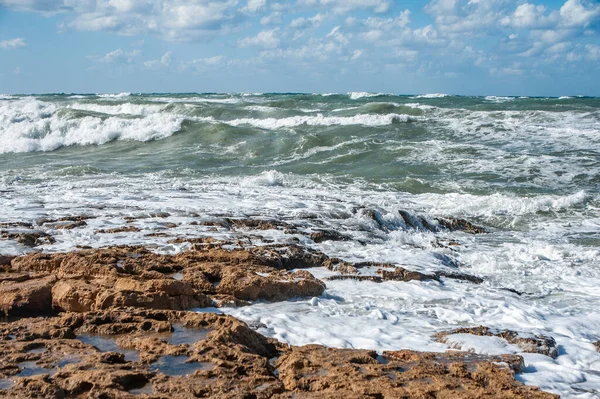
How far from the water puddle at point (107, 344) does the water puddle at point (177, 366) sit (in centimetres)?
15

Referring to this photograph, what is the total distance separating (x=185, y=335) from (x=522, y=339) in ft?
7.33

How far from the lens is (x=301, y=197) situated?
9.75 metres

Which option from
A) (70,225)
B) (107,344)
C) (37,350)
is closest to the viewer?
(37,350)

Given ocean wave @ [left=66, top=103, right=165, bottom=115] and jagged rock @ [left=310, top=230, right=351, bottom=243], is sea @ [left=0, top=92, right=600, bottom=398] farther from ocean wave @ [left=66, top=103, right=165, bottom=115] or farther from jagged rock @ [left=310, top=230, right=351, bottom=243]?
ocean wave @ [left=66, top=103, right=165, bottom=115]

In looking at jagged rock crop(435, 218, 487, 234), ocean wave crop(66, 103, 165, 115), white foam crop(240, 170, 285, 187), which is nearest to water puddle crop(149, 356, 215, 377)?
jagged rock crop(435, 218, 487, 234)

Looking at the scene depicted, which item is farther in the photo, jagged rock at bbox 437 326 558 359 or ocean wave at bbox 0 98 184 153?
ocean wave at bbox 0 98 184 153

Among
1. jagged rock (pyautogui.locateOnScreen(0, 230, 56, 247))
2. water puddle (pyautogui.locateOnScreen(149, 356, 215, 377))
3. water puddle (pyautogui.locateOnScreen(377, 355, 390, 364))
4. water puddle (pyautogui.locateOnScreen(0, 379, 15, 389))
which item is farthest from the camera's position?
jagged rock (pyautogui.locateOnScreen(0, 230, 56, 247))

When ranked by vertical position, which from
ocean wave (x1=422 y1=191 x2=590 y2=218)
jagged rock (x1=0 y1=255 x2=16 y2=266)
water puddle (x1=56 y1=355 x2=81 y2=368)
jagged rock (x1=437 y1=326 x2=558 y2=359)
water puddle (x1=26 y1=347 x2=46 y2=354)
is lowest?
ocean wave (x1=422 y1=191 x2=590 y2=218)

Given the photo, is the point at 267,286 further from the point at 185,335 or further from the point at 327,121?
the point at 327,121

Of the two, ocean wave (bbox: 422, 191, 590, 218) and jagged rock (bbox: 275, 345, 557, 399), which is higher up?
jagged rock (bbox: 275, 345, 557, 399)

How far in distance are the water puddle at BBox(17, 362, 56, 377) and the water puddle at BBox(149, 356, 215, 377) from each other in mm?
513

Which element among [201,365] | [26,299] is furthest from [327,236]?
[201,365]

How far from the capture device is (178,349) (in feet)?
10.8

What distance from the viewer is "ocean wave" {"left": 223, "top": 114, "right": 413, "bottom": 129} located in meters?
24.0
